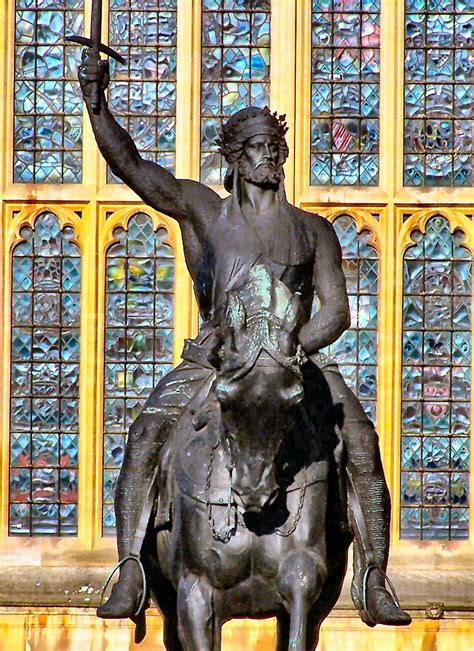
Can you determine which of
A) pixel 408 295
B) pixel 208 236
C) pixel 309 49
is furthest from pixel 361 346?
pixel 208 236

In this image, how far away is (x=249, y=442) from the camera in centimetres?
1101

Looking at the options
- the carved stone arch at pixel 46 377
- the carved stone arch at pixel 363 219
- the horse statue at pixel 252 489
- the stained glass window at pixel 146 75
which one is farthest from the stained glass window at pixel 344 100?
the horse statue at pixel 252 489

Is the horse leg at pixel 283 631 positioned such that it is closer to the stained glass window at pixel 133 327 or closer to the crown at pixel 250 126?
the crown at pixel 250 126

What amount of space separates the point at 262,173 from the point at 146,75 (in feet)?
23.0

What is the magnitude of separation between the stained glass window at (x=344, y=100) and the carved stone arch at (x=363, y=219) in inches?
7.7

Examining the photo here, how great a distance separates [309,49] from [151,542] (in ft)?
24.0

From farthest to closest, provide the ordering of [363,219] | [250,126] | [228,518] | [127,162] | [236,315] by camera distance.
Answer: [363,219] → [127,162] → [250,126] → [228,518] → [236,315]

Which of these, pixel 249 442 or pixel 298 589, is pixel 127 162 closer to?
pixel 249 442

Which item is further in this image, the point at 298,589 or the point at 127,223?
the point at 127,223

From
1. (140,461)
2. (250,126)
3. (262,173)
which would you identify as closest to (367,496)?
(140,461)

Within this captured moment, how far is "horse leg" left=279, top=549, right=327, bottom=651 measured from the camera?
11453mm

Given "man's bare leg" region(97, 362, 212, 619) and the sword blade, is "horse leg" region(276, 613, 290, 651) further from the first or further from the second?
the sword blade

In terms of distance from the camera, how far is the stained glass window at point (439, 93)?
1880cm

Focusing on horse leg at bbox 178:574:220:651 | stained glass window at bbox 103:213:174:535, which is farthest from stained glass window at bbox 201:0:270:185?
horse leg at bbox 178:574:220:651
